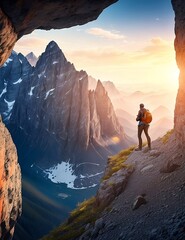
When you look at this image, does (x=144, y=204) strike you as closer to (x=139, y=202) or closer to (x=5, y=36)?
(x=139, y=202)

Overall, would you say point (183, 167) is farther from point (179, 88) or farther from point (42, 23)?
point (42, 23)

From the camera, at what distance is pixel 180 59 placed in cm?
2870

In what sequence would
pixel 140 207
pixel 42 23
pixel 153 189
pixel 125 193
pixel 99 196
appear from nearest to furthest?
pixel 140 207, pixel 153 189, pixel 125 193, pixel 99 196, pixel 42 23

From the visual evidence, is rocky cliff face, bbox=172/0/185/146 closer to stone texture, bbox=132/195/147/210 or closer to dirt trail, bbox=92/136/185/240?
dirt trail, bbox=92/136/185/240

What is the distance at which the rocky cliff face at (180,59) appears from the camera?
89.0 feet

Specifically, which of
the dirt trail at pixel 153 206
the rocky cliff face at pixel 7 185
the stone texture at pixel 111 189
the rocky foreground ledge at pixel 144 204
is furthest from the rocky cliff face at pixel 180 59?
the rocky cliff face at pixel 7 185

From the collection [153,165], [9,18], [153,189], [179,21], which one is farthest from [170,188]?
[9,18]

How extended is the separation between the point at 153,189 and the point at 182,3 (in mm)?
17191

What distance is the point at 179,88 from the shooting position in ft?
95.2

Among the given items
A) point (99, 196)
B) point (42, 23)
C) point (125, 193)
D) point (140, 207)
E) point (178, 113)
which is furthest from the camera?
point (42, 23)

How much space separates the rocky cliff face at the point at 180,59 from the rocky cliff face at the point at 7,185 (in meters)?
17.0

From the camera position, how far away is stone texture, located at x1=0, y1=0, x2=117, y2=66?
26.0 meters

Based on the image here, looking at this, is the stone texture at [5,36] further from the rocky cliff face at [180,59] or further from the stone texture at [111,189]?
the stone texture at [111,189]

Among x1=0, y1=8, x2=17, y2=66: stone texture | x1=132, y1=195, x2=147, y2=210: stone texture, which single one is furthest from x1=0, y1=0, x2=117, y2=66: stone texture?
x1=132, y1=195, x2=147, y2=210: stone texture
